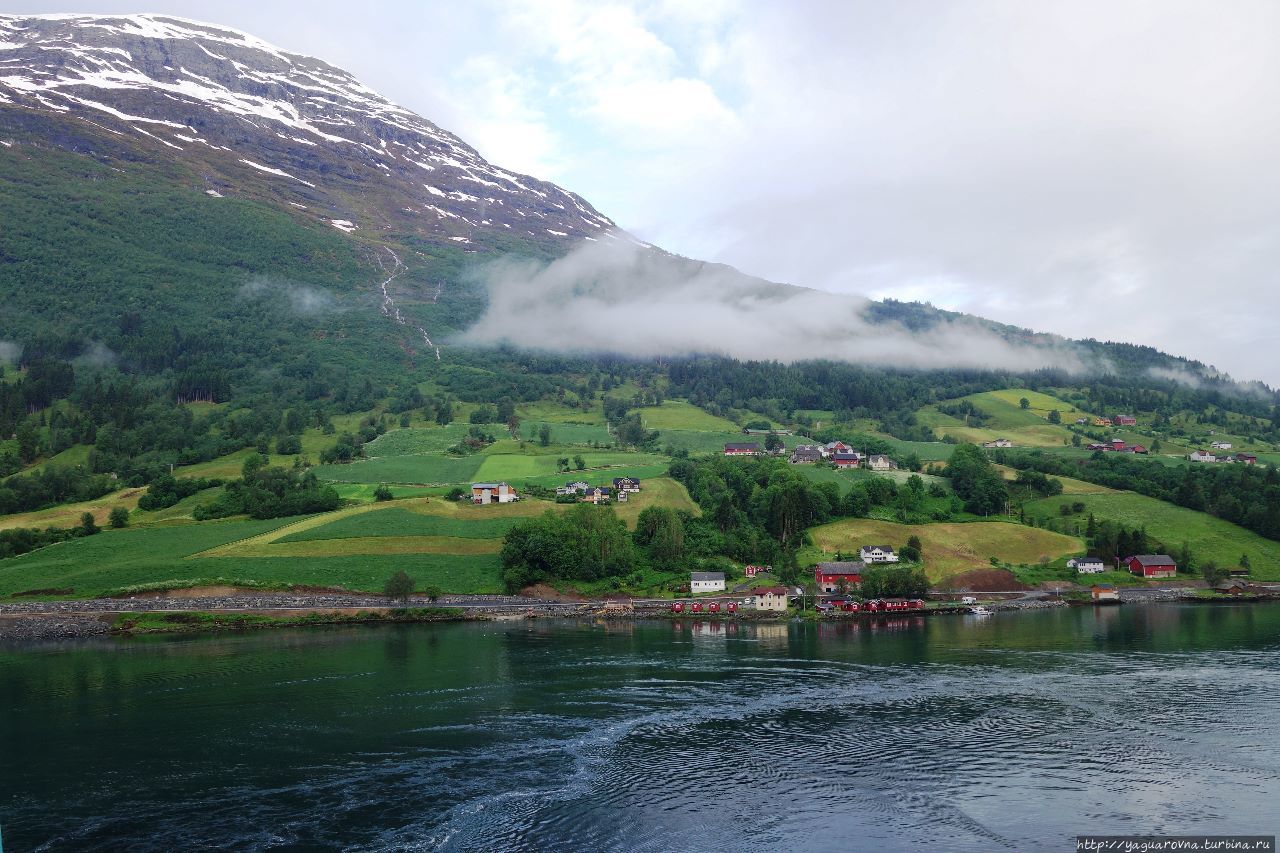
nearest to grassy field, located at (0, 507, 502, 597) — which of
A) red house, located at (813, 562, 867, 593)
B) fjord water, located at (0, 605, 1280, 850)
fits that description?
fjord water, located at (0, 605, 1280, 850)

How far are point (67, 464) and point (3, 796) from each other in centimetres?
12121

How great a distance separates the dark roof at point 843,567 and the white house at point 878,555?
15.2ft

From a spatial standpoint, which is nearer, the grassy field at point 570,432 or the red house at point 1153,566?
the red house at point 1153,566

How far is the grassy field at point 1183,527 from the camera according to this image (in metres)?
112

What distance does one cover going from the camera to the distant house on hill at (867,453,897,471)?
15188 cm

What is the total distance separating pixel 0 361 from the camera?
599 ft

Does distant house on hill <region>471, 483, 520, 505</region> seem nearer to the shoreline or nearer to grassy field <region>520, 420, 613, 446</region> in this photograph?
the shoreline

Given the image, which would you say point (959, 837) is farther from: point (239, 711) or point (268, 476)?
point (268, 476)

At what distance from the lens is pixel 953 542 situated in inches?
4412

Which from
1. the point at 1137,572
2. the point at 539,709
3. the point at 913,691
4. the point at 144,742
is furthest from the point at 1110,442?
the point at 144,742

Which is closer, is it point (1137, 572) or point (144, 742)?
point (144, 742)

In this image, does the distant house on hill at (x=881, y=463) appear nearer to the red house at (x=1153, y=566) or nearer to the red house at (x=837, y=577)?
the red house at (x=1153, y=566)

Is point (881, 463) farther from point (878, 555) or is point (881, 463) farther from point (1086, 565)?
point (878, 555)

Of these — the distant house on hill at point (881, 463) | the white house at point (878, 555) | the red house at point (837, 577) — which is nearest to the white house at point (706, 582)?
the red house at point (837, 577)
